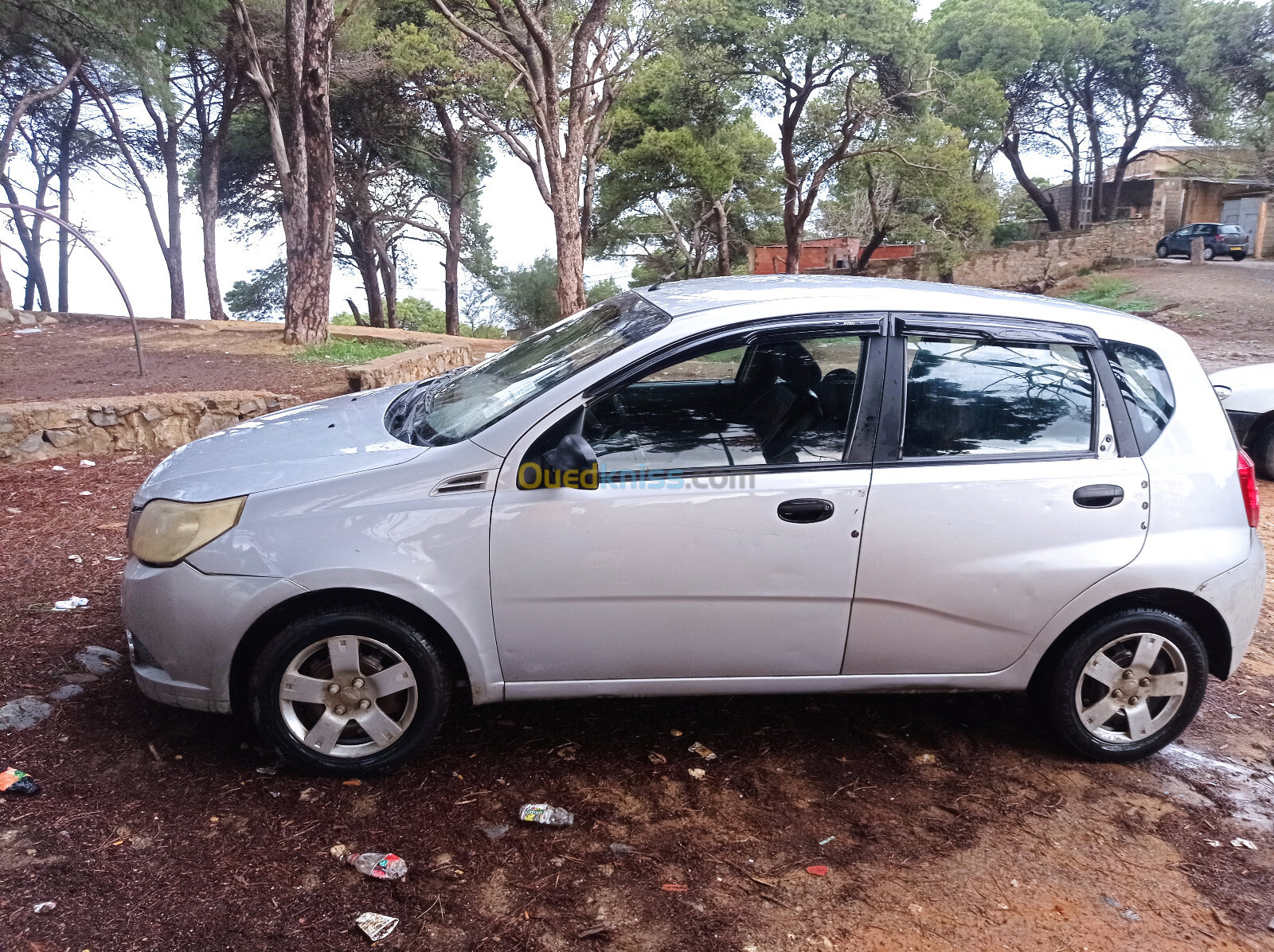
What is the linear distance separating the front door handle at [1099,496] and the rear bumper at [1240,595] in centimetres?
47

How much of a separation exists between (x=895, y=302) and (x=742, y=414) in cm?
68

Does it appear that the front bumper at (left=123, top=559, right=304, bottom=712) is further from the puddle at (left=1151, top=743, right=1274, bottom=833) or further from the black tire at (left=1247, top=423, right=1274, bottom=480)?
the black tire at (left=1247, top=423, right=1274, bottom=480)

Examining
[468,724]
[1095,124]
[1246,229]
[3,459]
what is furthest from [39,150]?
[1246,229]

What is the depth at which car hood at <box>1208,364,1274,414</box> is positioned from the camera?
8195mm

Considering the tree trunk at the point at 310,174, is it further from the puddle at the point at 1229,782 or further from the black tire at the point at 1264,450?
the puddle at the point at 1229,782

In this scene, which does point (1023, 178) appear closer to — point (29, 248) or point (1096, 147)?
point (1096, 147)

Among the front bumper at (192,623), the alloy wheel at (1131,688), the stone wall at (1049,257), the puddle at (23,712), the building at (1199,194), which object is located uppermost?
the building at (1199,194)

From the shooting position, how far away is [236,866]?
2889 millimetres

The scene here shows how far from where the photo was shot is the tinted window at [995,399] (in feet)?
11.2

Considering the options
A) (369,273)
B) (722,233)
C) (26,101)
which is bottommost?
(369,273)

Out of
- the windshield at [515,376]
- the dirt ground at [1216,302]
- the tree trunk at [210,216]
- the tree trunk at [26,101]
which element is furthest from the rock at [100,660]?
the tree trunk at [210,216]

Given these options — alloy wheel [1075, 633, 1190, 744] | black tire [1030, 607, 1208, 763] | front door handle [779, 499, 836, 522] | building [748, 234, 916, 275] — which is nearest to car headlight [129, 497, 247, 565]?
front door handle [779, 499, 836, 522]

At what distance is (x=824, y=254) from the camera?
39750 mm

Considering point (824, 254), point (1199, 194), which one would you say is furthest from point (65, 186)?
point (1199, 194)
